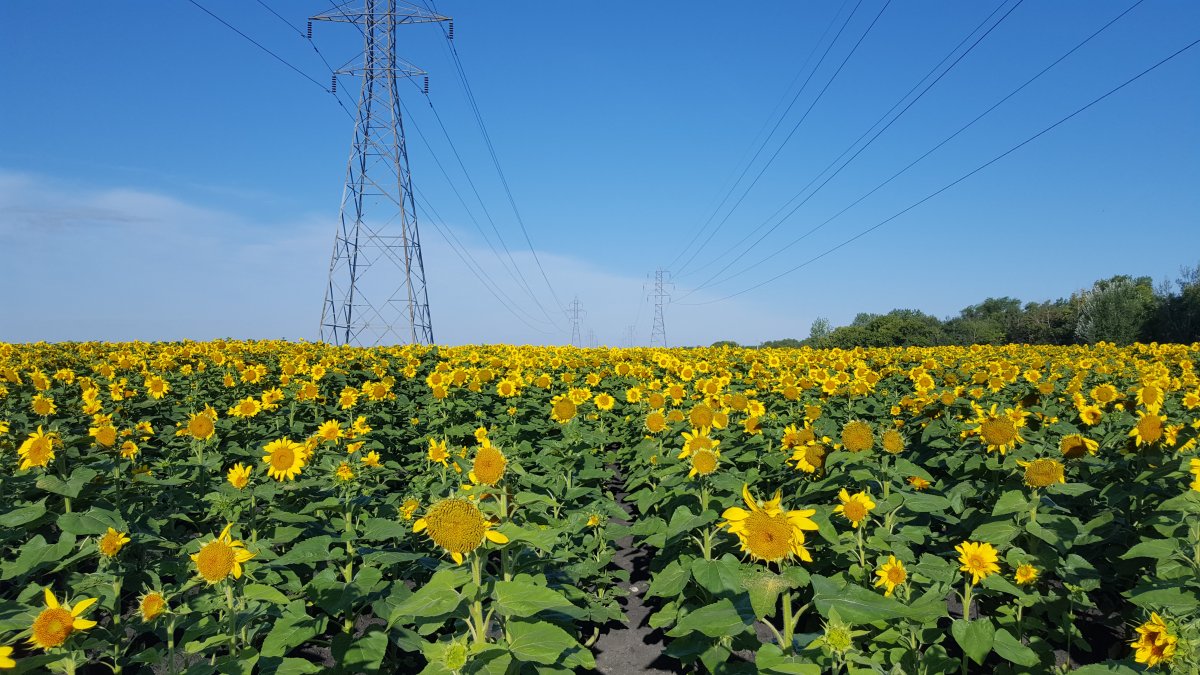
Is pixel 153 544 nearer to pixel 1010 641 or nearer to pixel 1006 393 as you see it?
pixel 1010 641

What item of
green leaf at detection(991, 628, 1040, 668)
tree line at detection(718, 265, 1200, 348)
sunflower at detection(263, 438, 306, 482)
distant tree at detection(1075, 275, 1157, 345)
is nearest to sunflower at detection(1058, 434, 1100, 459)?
green leaf at detection(991, 628, 1040, 668)

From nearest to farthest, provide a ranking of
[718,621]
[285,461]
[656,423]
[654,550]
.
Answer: [718,621]
[285,461]
[656,423]
[654,550]

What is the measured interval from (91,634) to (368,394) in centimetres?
575

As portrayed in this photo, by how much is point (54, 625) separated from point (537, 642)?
174 centimetres

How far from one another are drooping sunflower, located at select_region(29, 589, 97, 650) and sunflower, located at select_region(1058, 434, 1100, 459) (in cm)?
557

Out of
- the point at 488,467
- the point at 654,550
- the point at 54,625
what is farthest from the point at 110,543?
the point at 654,550

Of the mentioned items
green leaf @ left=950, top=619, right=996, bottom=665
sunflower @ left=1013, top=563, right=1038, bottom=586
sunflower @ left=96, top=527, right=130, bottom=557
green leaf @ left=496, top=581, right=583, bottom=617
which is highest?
green leaf @ left=496, top=581, right=583, bottom=617

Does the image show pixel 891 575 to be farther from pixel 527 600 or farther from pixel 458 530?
pixel 458 530

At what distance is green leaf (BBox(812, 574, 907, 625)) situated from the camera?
8.09 ft

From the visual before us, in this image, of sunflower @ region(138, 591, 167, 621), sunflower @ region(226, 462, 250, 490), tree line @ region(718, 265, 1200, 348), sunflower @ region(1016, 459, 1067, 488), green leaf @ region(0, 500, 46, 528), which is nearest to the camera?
sunflower @ region(138, 591, 167, 621)

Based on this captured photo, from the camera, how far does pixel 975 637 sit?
10.0ft

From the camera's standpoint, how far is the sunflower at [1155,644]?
7.43 feet

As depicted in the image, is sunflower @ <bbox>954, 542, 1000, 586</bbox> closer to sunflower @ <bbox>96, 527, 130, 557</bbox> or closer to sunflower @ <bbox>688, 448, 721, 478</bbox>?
sunflower @ <bbox>688, 448, 721, 478</bbox>

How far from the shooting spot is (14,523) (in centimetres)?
348
